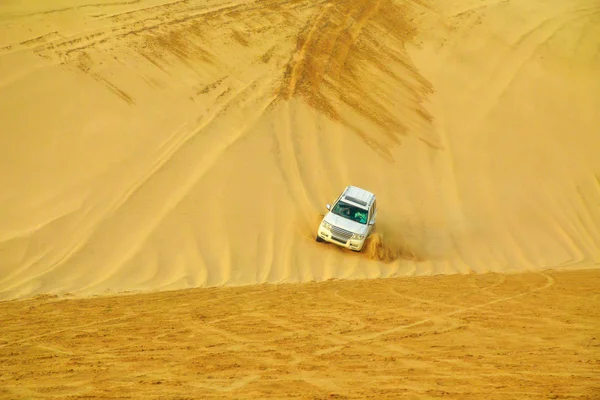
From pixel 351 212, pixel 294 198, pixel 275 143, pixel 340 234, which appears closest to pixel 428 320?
pixel 340 234

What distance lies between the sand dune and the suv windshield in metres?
0.66

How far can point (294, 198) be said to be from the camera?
65.0 ft

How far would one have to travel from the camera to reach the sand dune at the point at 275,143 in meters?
16.7

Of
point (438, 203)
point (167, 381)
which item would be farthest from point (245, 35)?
point (167, 381)

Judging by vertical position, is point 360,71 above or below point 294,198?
above

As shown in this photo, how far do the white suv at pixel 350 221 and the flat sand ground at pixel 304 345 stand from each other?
3.16 metres

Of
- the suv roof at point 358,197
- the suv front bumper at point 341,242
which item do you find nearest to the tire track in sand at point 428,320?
the suv front bumper at point 341,242

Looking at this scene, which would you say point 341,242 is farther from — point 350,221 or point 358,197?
point 358,197

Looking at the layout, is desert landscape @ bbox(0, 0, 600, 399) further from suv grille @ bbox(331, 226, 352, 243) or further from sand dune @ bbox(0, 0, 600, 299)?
suv grille @ bbox(331, 226, 352, 243)

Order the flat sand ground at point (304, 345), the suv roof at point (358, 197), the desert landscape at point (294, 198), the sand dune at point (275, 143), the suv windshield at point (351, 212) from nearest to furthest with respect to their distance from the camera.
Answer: the flat sand ground at point (304, 345) → the desert landscape at point (294, 198) → the sand dune at point (275, 143) → the suv windshield at point (351, 212) → the suv roof at point (358, 197)

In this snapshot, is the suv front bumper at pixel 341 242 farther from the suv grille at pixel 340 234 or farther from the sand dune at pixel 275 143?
the sand dune at pixel 275 143

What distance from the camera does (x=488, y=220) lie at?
2141 cm

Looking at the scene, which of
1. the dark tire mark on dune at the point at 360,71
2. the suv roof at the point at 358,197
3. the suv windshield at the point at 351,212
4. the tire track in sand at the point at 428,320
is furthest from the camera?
the dark tire mark on dune at the point at 360,71

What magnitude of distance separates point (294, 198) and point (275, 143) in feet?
9.25
